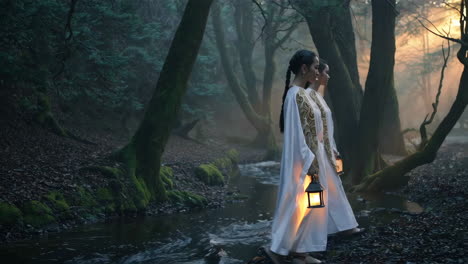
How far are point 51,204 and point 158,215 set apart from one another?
2.26 meters

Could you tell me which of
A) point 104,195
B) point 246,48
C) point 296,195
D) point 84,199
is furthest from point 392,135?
point 296,195

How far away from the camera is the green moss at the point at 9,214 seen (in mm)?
7905

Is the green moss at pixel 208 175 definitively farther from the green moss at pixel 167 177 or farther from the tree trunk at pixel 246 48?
the tree trunk at pixel 246 48

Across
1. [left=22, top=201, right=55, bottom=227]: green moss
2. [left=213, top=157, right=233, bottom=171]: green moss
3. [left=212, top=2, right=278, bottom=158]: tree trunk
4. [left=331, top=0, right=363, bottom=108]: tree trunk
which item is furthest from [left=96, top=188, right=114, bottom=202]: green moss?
[left=212, top=2, right=278, bottom=158]: tree trunk

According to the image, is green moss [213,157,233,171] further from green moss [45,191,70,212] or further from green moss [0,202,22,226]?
green moss [0,202,22,226]

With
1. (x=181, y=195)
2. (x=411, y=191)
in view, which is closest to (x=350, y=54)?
(x=411, y=191)

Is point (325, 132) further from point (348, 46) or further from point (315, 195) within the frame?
point (348, 46)

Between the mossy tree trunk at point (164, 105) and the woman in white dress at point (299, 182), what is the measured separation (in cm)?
587

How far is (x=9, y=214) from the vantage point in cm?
802

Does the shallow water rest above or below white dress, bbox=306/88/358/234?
below

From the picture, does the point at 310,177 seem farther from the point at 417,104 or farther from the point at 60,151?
the point at 417,104

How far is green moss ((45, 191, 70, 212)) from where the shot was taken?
8.99 meters

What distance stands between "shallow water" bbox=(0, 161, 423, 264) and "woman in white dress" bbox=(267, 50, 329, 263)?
124cm

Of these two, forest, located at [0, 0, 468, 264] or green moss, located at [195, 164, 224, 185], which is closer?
forest, located at [0, 0, 468, 264]
